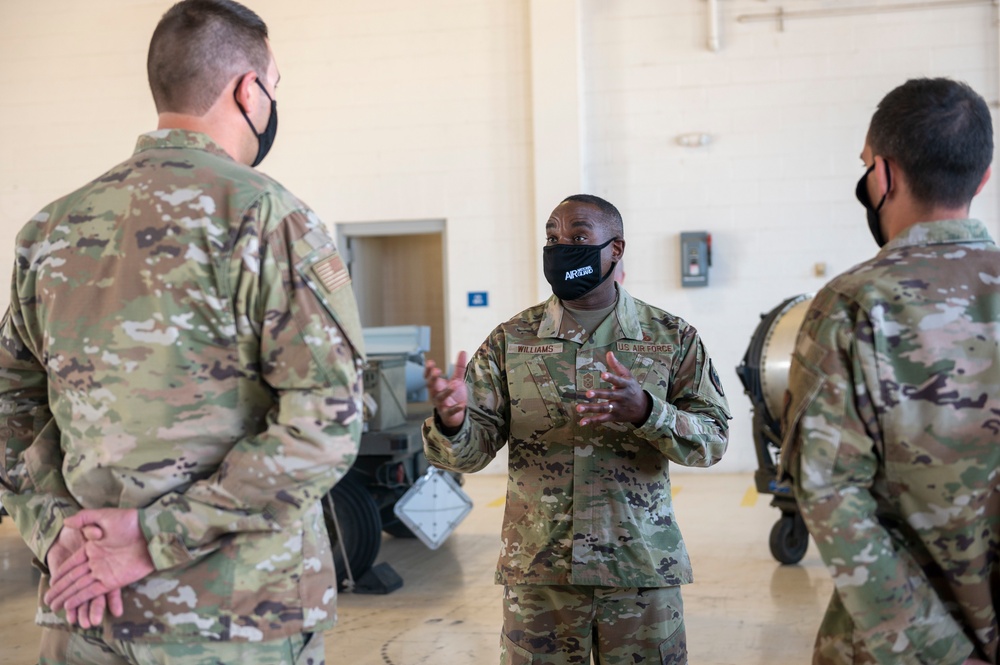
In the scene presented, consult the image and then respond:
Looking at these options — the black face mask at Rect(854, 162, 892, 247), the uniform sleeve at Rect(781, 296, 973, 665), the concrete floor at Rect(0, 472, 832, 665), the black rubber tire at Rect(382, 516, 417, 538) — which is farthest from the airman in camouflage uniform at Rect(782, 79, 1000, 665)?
the black rubber tire at Rect(382, 516, 417, 538)

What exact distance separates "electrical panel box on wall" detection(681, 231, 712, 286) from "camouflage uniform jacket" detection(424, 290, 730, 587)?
20.6 ft

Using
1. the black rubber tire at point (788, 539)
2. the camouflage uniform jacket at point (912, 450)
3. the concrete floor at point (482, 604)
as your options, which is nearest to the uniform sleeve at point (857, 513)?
the camouflage uniform jacket at point (912, 450)

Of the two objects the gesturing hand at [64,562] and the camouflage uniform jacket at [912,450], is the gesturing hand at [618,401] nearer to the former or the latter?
the camouflage uniform jacket at [912,450]

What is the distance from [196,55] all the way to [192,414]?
62cm

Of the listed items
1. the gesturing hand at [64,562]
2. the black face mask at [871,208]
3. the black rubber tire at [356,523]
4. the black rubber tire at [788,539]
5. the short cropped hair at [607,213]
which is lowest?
the black rubber tire at [788,539]

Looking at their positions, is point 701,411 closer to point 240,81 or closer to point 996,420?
point 996,420

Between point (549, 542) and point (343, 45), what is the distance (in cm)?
791

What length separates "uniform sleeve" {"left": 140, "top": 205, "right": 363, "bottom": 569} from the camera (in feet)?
5.00

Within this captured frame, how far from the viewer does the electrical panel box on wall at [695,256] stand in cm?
878

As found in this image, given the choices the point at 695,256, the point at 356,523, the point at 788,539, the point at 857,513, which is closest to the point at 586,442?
the point at 857,513

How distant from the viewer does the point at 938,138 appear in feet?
5.45

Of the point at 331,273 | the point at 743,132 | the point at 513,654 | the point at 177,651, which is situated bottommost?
the point at 513,654

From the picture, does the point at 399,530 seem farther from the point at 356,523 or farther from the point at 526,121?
the point at 526,121

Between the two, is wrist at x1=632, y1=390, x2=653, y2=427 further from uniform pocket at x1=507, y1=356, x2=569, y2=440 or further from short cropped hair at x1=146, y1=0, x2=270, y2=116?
short cropped hair at x1=146, y1=0, x2=270, y2=116
